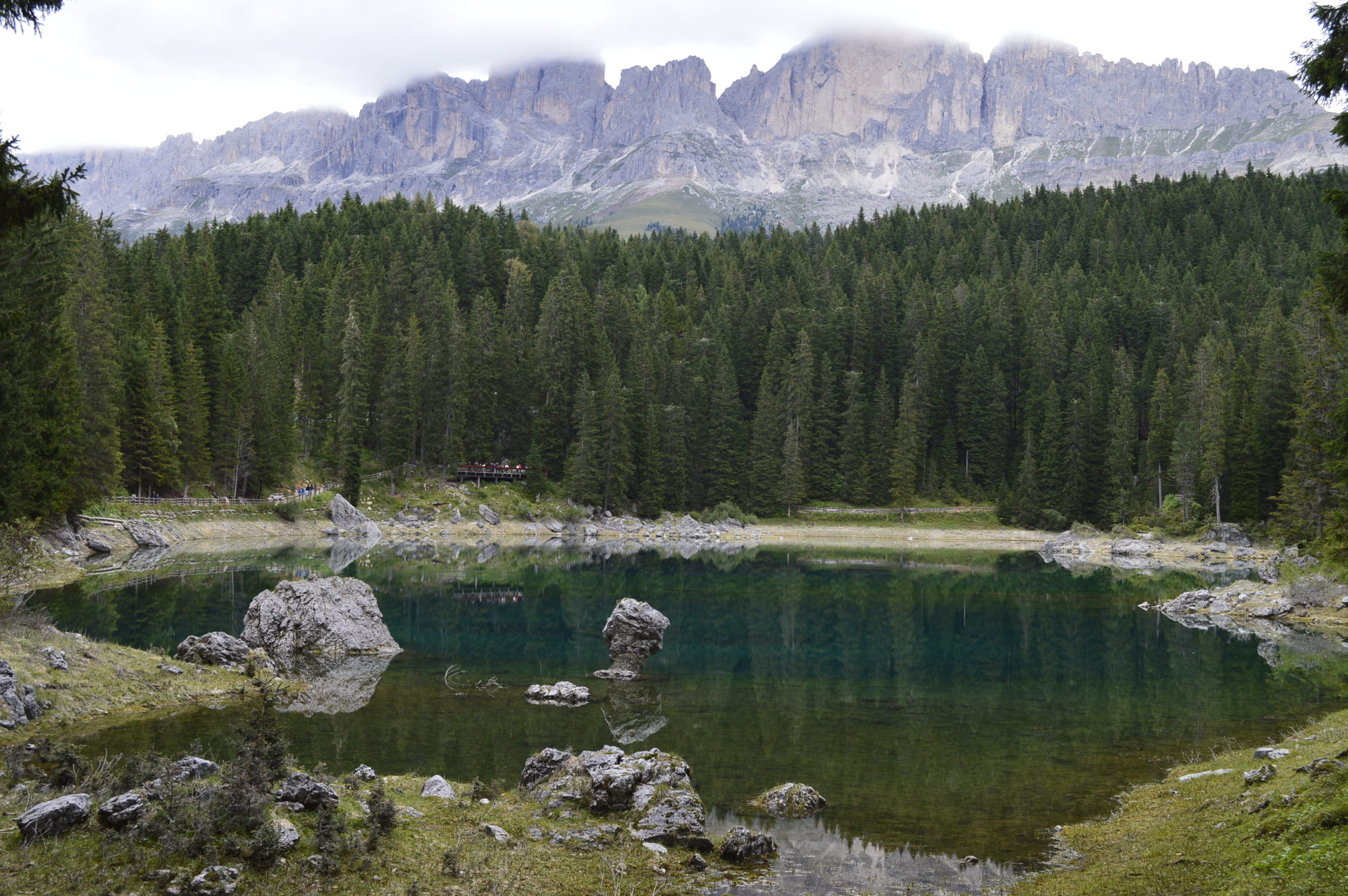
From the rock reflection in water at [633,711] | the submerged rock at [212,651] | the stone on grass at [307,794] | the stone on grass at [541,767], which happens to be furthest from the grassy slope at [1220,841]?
→ the submerged rock at [212,651]

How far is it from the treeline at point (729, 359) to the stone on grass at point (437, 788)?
52799 millimetres

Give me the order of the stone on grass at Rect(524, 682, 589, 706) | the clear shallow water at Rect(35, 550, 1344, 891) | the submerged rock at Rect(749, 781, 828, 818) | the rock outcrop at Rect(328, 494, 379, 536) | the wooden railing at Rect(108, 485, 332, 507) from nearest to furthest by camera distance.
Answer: the submerged rock at Rect(749, 781, 828, 818)
the clear shallow water at Rect(35, 550, 1344, 891)
the stone on grass at Rect(524, 682, 589, 706)
the wooden railing at Rect(108, 485, 332, 507)
the rock outcrop at Rect(328, 494, 379, 536)

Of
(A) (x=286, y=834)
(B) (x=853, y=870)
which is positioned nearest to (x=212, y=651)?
(A) (x=286, y=834)

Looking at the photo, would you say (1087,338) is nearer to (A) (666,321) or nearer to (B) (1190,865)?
(A) (666,321)

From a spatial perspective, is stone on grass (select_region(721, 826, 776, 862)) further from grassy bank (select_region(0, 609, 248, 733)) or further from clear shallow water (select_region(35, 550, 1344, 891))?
grassy bank (select_region(0, 609, 248, 733))

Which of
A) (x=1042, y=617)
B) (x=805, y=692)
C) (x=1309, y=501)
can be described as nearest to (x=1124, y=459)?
(x=1309, y=501)

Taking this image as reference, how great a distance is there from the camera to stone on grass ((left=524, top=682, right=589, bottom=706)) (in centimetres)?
2705

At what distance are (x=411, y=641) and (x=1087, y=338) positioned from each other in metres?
118

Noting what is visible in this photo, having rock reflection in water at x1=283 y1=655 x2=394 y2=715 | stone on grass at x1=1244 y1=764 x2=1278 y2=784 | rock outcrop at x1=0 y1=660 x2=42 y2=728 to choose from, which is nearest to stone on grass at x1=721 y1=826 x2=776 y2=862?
stone on grass at x1=1244 y1=764 x2=1278 y2=784

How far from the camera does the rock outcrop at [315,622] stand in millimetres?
32781

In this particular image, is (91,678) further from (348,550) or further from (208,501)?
(208,501)

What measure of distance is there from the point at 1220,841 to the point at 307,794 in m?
13.8

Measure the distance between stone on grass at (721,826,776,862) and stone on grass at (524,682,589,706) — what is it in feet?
40.3

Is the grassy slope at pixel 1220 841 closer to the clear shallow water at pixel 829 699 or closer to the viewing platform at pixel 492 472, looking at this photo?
the clear shallow water at pixel 829 699
